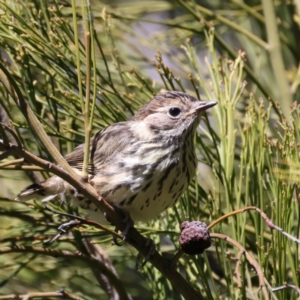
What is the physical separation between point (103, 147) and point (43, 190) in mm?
234

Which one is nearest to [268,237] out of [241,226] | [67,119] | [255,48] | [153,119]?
[241,226]

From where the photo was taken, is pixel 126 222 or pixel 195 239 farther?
pixel 126 222

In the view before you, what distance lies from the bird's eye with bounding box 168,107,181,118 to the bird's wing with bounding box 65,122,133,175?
0.48 feet

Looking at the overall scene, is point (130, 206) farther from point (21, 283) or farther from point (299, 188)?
point (21, 283)

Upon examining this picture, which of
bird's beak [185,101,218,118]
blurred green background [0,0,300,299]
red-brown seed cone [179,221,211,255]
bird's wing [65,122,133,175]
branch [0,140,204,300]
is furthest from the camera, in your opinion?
bird's wing [65,122,133,175]

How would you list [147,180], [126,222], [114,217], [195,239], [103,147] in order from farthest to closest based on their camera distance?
[103,147]
[147,180]
[126,222]
[114,217]
[195,239]

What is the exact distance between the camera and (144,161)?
1.99 metres

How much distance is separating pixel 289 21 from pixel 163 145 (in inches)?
45.6

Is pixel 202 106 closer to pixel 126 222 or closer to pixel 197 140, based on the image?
pixel 197 140

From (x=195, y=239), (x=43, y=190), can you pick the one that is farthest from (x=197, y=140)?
(x=195, y=239)

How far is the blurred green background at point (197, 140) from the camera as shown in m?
1.61

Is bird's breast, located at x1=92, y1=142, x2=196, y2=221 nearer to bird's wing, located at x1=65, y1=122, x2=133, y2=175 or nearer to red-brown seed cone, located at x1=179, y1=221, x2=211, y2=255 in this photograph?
bird's wing, located at x1=65, y1=122, x2=133, y2=175

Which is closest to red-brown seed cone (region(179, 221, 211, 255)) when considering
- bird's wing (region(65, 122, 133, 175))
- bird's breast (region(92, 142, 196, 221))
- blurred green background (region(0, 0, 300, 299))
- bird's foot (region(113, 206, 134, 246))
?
blurred green background (region(0, 0, 300, 299))

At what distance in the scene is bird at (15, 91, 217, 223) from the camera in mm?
1923
